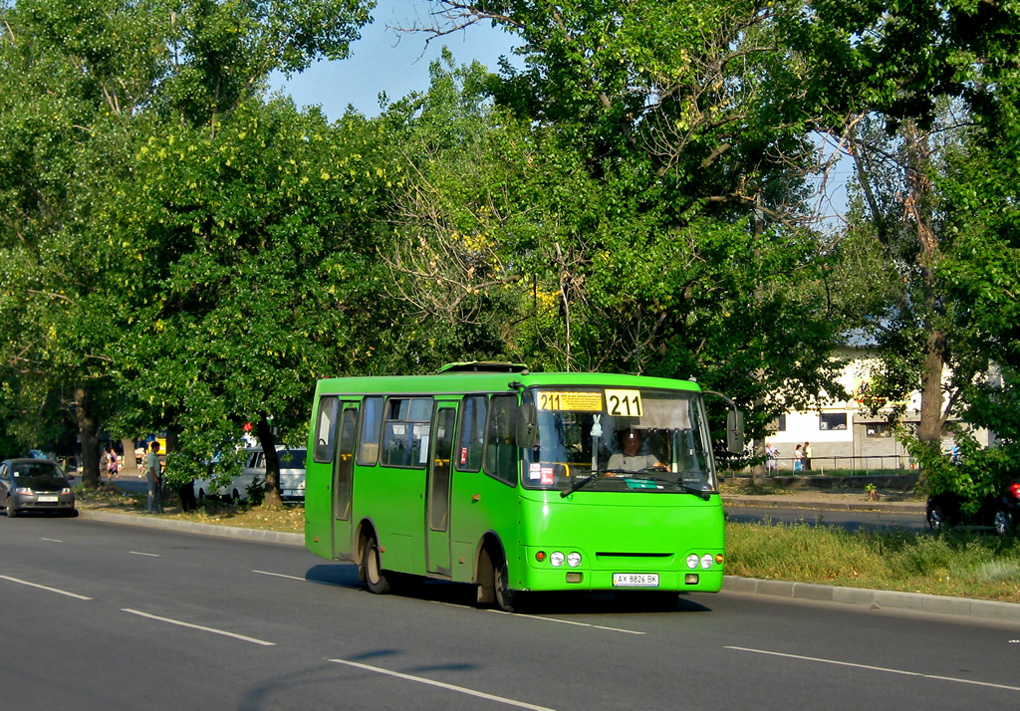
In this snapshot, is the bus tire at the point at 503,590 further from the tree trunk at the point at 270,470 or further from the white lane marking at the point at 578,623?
the tree trunk at the point at 270,470

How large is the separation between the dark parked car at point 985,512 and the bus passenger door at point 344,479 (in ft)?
33.1

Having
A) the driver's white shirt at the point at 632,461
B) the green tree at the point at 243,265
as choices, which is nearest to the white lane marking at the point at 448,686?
the driver's white shirt at the point at 632,461

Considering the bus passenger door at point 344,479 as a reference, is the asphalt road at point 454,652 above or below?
below

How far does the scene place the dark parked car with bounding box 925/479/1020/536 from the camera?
2211 centimetres

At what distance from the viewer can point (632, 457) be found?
1385 centimetres

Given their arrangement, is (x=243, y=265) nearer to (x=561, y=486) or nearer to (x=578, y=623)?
(x=561, y=486)

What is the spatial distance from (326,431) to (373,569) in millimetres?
2314

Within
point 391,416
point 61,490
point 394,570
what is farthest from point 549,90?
point 61,490

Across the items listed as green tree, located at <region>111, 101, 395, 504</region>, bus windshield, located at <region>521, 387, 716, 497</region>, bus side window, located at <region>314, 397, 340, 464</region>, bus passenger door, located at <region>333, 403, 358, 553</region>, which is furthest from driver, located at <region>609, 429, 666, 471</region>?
green tree, located at <region>111, 101, 395, 504</region>

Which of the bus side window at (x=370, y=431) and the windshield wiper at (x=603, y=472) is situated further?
the bus side window at (x=370, y=431)

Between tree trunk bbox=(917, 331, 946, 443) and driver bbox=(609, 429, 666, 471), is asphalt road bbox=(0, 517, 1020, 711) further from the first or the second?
tree trunk bbox=(917, 331, 946, 443)

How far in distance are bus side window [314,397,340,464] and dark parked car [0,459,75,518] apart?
1990cm

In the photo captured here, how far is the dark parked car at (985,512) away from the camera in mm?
22109

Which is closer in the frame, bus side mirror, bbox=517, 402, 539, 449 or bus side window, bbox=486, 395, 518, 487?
bus side mirror, bbox=517, 402, 539, 449
